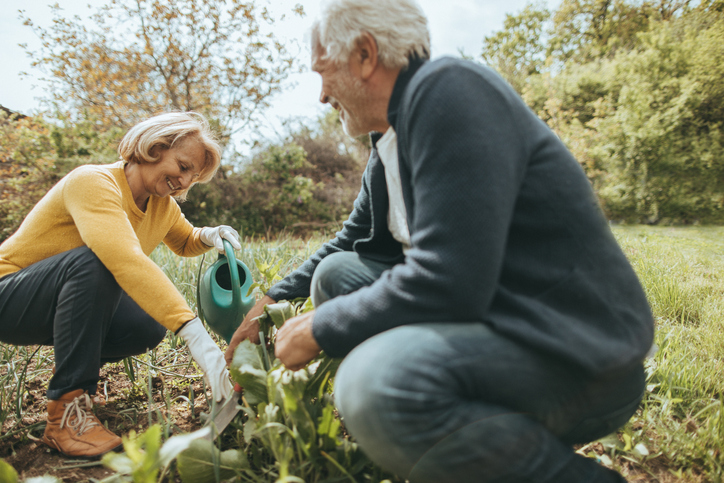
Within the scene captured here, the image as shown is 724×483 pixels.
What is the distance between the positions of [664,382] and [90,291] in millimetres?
1678

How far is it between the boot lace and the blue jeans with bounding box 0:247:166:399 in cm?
5

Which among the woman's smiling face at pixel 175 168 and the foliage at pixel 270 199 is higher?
the woman's smiling face at pixel 175 168

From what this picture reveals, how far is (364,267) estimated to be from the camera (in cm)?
111

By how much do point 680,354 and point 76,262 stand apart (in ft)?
6.11

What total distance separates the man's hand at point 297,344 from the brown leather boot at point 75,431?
0.64 metres

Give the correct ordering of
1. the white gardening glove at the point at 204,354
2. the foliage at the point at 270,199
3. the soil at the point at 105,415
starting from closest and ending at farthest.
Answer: the soil at the point at 105,415
the white gardening glove at the point at 204,354
the foliage at the point at 270,199

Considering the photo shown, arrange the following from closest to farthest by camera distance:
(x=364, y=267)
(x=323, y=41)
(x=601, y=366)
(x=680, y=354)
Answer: (x=601, y=366)
(x=323, y=41)
(x=364, y=267)
(x=680, y=354)

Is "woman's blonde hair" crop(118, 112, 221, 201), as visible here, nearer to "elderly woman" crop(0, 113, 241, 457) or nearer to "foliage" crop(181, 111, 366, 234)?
"elderly woman" crop(0, 113, 241, 457)

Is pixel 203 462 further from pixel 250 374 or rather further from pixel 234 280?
pixel 234 280

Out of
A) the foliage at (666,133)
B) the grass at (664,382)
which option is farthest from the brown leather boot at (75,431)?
the foliage at (666,133)

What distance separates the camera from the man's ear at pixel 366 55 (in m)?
0.88

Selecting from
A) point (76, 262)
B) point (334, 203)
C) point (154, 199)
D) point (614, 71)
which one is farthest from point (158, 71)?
point (614, 71)

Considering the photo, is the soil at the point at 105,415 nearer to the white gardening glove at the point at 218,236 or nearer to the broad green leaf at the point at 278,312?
the broad green leaf at the point at 278,312

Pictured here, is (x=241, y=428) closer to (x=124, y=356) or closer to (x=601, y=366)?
(x=124, y=356)
